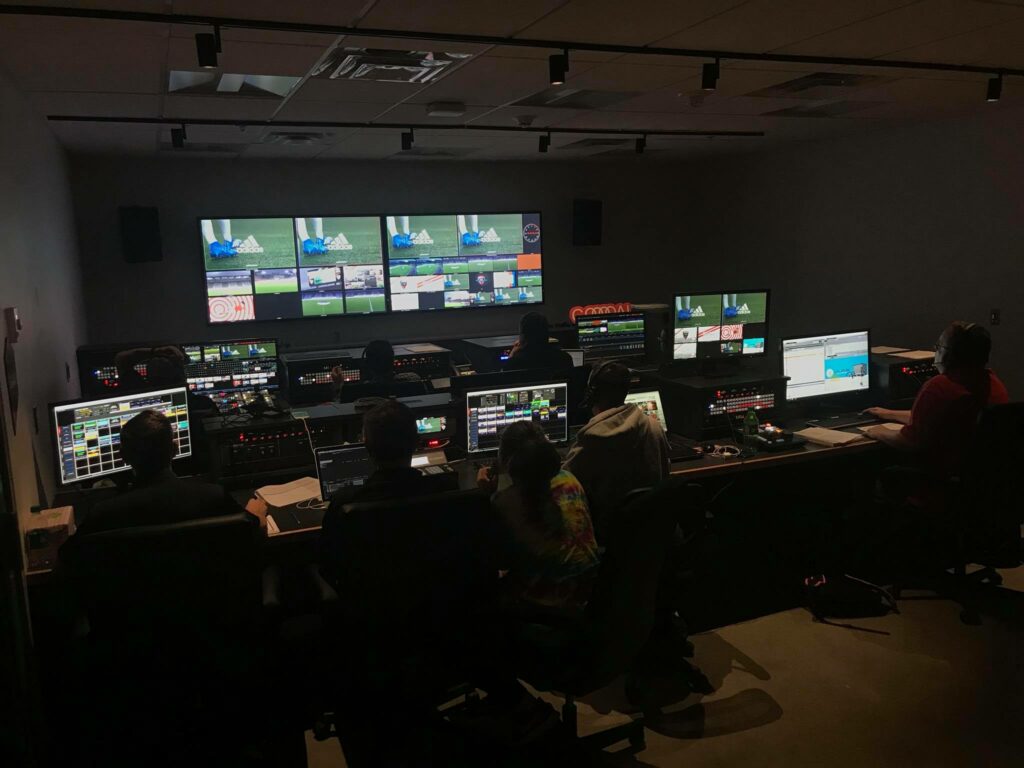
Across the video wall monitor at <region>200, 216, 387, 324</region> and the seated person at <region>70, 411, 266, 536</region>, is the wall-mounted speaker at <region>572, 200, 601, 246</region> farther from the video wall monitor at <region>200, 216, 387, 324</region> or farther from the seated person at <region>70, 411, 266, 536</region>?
the seated person at <region>70, 411, 266, 536</region>

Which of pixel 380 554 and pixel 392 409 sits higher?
pixel 392 409

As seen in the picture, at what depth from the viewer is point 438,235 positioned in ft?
25.4

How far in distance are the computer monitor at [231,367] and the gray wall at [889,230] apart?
4790 mm

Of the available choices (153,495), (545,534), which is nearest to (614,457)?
(545,534)

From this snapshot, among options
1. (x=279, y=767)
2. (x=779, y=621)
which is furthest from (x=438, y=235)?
(x=279, y=767)

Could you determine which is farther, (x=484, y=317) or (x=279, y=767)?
(x=484, y=317)

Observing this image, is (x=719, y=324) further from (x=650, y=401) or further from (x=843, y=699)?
(x=843, y=699)

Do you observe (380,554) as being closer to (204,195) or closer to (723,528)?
(723,528)

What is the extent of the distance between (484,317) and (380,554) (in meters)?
6.12

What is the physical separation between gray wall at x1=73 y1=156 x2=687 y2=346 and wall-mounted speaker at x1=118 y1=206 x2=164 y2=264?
164 millimetres

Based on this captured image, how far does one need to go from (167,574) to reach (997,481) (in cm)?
328

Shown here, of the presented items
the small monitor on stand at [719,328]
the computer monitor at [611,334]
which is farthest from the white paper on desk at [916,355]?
the computer monitor at [611,334]

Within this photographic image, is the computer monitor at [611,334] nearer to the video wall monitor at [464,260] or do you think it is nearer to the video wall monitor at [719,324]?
the video wall monitor at [719,324]

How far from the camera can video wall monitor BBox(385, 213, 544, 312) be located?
25.1ft
